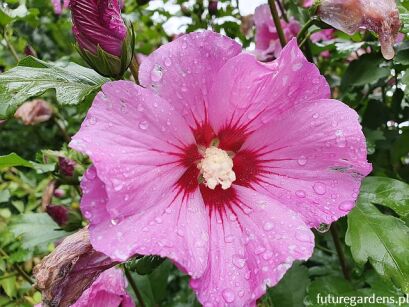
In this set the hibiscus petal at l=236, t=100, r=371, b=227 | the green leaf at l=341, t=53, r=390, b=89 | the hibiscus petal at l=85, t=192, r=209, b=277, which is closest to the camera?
the hibiscus petal at l=85, t=192, r=209, b=277

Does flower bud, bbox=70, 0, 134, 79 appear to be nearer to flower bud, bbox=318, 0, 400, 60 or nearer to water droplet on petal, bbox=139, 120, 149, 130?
water droplet on petal, bbox=139, 120, 149, 130

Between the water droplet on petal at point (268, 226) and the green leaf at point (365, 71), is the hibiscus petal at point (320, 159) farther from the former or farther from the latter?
the green leaf at point (365, 71)

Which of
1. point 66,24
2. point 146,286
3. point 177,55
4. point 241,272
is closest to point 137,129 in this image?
point 177,55

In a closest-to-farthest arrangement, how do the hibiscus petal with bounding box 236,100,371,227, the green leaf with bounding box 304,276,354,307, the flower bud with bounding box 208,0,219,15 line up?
the hibiscus petal with bounding box 236,100,371,227 < the green leaf with bounding box 304,276,354,307 < the flower bud with bounding box 208,0,219,15

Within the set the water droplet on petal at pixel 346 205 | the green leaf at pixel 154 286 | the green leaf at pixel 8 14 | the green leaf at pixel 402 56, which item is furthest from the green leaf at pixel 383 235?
the green leaf at pixel 8 14

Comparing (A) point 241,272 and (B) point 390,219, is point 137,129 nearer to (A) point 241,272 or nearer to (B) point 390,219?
(A) point 241,272

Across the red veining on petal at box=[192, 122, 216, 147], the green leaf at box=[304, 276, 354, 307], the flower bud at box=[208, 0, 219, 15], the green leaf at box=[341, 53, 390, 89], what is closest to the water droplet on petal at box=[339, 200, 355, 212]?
the red veining on petal at box=[192, 122, 216, 147]
